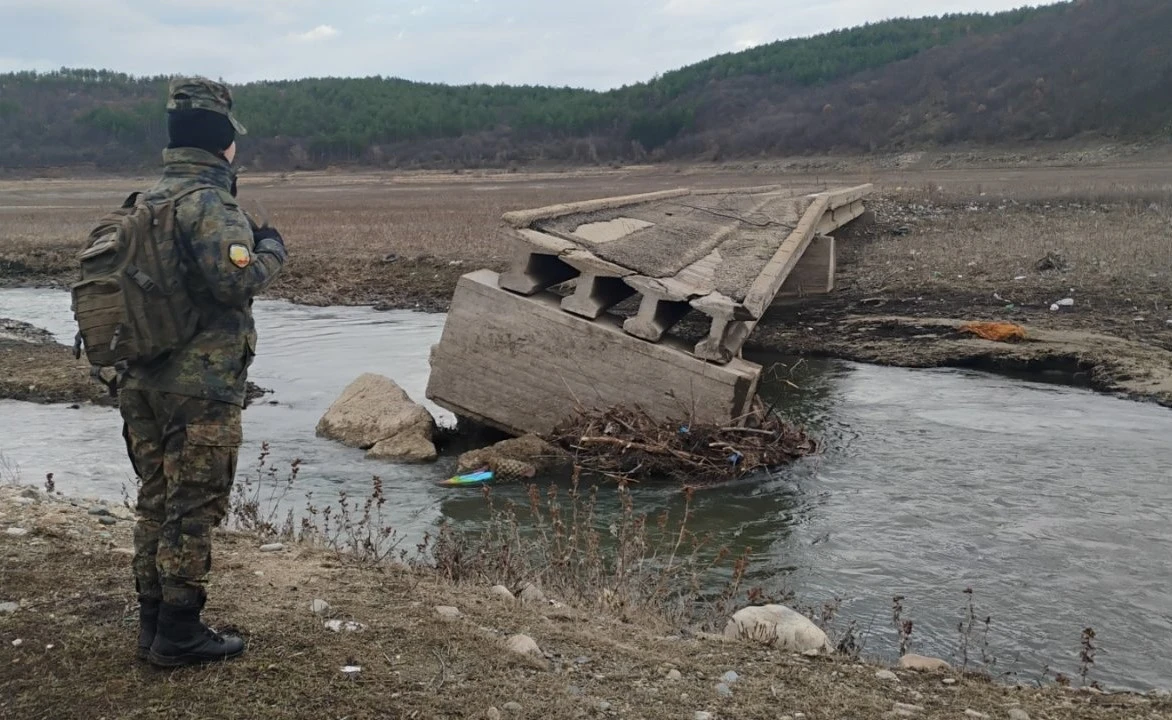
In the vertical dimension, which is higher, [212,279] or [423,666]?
[212,279]

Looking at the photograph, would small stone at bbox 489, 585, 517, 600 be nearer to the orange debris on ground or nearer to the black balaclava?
the black balaclava

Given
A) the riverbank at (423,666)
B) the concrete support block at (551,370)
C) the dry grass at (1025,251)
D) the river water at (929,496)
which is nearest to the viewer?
the riverbank at (423,666)

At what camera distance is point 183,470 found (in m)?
3.30

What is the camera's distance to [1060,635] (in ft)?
15.4

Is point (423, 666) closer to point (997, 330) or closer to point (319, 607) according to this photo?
point (319, 607)

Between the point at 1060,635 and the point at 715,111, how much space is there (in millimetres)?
76491

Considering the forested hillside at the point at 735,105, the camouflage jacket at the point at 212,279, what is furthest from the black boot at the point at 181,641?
the forested hillside at the point at 735,105

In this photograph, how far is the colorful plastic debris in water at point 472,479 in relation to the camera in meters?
7.04

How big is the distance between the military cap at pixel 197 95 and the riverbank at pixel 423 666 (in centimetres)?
175

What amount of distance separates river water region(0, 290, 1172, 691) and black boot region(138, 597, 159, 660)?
2794 millimetres

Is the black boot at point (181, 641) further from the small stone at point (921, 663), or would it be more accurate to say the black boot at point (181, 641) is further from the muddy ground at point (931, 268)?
the muddy ground at point (931, 268)

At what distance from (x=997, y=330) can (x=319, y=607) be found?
880 centimetres

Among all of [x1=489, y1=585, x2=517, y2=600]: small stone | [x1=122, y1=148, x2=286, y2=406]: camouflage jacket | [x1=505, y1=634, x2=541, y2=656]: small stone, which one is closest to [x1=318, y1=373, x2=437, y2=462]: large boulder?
[x1=489, y1=585, x2=517, y2=600]: small stone

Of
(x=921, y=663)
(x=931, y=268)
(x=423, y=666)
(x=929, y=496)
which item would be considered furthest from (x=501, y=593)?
(x=931, y=268)
